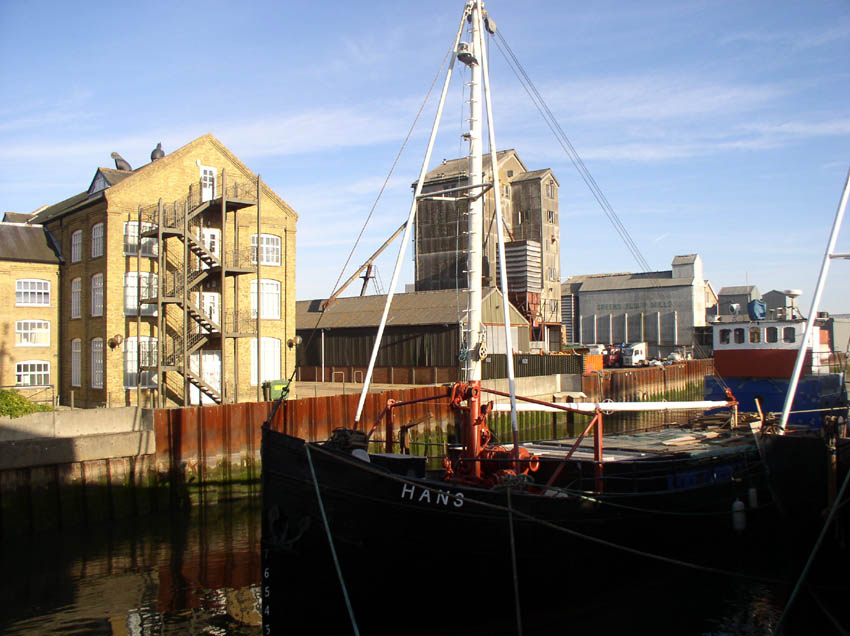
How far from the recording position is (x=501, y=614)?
11.6 metres

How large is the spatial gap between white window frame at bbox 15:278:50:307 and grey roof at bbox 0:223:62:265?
981 millimetres

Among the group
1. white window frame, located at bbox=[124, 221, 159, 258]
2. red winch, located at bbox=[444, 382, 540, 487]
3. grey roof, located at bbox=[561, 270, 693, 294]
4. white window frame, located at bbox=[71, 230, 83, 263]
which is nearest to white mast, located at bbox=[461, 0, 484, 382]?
red winch, located at bbox=[444, 382, 540, 487]

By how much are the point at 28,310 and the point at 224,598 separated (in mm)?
24044

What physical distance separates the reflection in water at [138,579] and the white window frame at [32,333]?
1691 cm

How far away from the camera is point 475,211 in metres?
13.5

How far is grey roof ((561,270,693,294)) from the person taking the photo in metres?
67.8

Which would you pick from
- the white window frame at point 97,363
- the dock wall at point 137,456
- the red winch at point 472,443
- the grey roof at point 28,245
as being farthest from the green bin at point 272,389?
the red winch at point 472,443

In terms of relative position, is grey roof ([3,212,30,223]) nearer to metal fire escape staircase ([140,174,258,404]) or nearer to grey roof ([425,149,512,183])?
metal fire escape staircase ([140,174,258,404])

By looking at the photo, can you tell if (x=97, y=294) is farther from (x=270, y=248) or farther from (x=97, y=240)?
(x=270, y=248)

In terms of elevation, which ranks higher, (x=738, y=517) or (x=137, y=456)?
(x=137, y=456)

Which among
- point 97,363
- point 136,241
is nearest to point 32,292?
point 97,363

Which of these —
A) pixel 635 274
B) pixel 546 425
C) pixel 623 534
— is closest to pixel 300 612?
pixel 623 534

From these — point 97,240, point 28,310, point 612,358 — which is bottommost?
point 612,358

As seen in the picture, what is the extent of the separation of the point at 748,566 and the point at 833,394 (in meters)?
9.97
